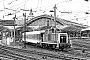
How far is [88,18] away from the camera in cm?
9031

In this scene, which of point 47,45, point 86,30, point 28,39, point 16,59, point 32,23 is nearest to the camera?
point 16,59

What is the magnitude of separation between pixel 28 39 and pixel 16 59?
69.2 feet

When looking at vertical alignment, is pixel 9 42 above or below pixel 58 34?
below

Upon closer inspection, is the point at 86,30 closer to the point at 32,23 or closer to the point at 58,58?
the point at 32,23

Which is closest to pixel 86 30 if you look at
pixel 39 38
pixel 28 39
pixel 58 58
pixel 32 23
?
pixel 28 39

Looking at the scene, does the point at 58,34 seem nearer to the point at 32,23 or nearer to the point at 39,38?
the point at 39,38

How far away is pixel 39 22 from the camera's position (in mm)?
86688

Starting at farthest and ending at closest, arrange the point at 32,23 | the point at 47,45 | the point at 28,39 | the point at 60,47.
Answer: the point at 32,23 < the point at 28,39 < the point at 47,45 < the point at 60,47

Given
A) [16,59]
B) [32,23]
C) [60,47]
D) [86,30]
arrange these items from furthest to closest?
[32,23]
[86,30]
[60,47]
[16,59]

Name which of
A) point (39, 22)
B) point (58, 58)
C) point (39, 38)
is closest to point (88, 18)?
point (39, 22)

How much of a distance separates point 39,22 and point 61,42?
55.5m

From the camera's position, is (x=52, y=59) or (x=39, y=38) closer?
(x=52, y=59)

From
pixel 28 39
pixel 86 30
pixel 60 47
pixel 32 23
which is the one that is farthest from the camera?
pixel 32 23

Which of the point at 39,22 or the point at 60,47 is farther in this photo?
the point at 39,22
